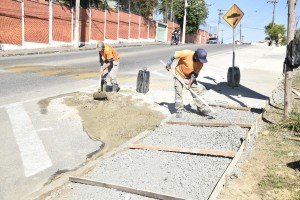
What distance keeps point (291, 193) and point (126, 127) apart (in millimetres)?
3614

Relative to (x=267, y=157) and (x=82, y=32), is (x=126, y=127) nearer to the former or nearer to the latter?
(x=267, y=157)

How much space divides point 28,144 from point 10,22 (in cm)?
1833

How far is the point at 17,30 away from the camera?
22.7m

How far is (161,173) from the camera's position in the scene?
15.7ft

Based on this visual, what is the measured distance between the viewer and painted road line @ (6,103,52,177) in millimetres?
5017

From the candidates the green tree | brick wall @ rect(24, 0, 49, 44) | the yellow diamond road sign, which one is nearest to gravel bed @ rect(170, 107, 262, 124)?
the yellow diamond road sign

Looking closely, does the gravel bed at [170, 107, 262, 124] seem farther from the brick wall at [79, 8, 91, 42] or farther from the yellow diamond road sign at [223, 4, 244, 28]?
the brick wall at [79, 8, 91, 42]

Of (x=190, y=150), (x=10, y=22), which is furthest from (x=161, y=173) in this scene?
(x=10, y=22)

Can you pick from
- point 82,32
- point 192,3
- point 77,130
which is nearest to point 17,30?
point 82,32

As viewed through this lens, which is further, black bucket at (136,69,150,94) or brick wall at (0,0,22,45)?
→ brick wall at (0,0,22,45)

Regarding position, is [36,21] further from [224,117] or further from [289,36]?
[289,36]

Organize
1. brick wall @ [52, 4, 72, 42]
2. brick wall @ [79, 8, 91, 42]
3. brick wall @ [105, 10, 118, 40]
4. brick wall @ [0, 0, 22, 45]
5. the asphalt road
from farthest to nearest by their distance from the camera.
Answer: brick wall @ [105, 10, 118, 40], brick wall @ [79, 8, 91, 42], brick wall @ [52, 4, 72, 42], brick wall @ [0, 0, 22, 45], the asphalt road

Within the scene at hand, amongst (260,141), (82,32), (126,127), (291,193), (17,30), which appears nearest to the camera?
(291,193)

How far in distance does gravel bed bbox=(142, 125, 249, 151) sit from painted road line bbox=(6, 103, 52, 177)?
5.66ft
